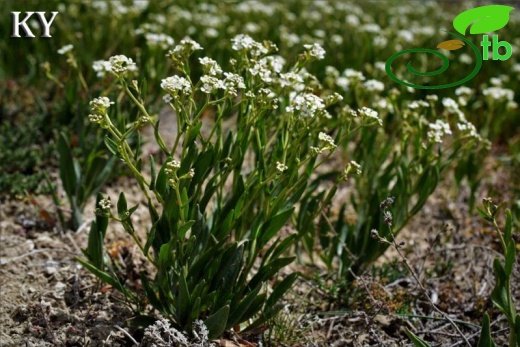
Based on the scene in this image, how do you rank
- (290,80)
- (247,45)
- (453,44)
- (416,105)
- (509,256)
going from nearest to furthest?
(509,256), (247,45), (290,80), (416,105), (453,44)

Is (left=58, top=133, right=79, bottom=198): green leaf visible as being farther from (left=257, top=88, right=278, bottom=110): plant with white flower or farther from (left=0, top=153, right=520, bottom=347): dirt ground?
(left=257, top=88, right=278, bottom=110): plant with white flower

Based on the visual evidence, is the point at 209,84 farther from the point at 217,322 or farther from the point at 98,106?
the point at 217,322

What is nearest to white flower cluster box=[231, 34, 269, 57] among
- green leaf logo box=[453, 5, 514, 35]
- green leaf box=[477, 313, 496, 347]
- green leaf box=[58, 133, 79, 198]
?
green leaf box=[58, 133, 79, 198]

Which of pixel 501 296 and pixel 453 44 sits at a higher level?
pixel 453 44

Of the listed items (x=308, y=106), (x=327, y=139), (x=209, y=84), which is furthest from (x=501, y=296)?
(x=209, y=84)

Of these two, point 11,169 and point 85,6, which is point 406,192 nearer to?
point 11,169

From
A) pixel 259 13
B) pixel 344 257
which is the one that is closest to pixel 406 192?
pixel 344 257
